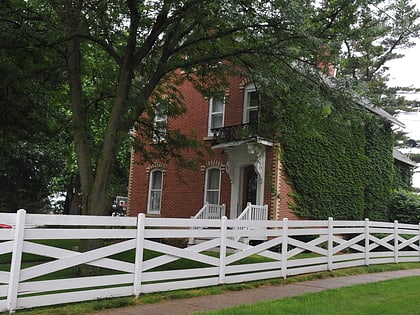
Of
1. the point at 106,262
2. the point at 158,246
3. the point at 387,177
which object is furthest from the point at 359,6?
the point at 387,177

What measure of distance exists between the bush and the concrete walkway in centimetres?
1314

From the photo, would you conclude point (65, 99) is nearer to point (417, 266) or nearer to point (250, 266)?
point (250, 266)

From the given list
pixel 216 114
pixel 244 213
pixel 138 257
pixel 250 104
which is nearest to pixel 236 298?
pixel 138 257

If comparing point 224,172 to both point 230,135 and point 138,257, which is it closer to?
point 230,135

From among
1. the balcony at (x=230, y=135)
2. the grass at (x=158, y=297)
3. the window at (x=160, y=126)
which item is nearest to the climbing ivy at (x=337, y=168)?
the balcony at (x=230, y=135)

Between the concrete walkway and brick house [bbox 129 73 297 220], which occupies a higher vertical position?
brick house [bbox 129 73 297 220]

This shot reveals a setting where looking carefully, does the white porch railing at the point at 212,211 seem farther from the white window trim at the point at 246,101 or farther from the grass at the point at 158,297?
the grass at the point at 158,297

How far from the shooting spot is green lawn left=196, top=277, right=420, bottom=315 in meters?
6.86

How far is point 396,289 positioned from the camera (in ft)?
31.0

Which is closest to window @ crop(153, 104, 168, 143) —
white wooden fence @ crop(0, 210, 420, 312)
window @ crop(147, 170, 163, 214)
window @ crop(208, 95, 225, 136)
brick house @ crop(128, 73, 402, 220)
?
brick house @ crop(128, 73, 402, 220)

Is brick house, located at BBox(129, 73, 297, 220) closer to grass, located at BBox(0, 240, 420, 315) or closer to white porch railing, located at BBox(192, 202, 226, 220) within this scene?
white porch railing, located at BBox(192, 202, 226, 220)

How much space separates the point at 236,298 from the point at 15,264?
3.71 metres

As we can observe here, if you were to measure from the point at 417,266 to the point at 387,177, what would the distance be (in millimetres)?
10453

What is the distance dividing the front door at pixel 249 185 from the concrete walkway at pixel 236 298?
8288mm
